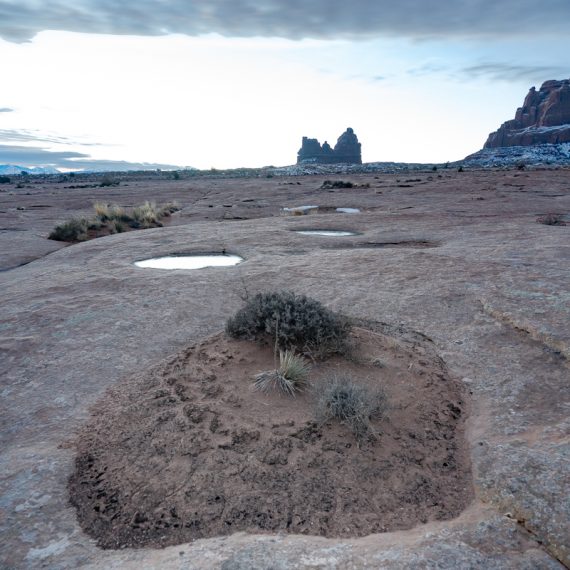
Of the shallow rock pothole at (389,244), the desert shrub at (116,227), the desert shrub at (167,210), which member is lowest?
the desert shrub at (167,210)

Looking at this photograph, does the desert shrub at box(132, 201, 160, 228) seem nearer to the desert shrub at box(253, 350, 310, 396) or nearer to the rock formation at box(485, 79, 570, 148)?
the desert shrub at box(253, 350, 310, 396)

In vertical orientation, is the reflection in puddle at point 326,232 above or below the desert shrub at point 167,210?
above

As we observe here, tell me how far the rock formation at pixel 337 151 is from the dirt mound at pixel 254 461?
154670mm

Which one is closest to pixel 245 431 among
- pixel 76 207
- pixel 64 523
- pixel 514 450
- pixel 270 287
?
pixel 64 523

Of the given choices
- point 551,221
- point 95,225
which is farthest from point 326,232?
point 95,225

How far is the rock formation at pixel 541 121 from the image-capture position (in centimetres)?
12169

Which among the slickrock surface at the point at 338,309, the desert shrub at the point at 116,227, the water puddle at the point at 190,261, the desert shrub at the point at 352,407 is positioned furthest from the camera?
the desert shrub at the point at 116,227

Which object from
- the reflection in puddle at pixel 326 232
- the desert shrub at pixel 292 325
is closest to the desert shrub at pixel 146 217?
the reflection in puddle at pixel 326 232

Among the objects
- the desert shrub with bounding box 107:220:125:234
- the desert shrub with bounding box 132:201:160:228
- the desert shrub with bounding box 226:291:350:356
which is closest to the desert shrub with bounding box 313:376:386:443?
the desert shrub with bounding box 226:291:350:356

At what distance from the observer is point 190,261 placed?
10234mm

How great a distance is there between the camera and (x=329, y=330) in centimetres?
547

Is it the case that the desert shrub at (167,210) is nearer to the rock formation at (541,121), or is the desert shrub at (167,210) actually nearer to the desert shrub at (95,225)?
the desert shrub at (95,225)

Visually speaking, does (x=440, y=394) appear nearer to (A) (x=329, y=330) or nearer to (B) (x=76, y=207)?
(A) (x=329, y=330)

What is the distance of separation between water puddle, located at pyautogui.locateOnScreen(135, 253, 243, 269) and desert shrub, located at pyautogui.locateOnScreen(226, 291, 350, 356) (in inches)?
155
